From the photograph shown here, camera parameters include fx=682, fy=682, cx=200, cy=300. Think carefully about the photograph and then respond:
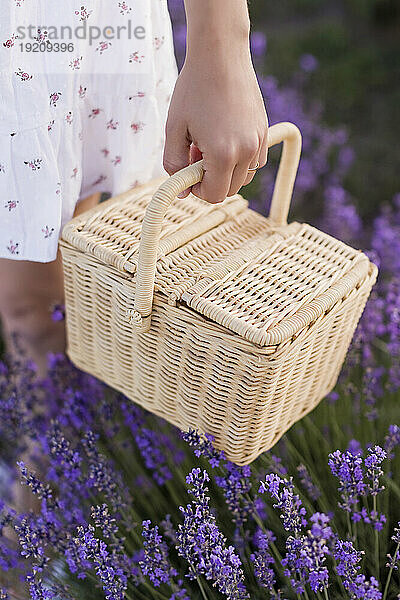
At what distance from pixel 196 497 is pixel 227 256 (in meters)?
0.43

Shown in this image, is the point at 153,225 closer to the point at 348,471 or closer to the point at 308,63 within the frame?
the point at 348,471

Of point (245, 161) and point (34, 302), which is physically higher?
point (245, 161)

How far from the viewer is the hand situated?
101 centimetres

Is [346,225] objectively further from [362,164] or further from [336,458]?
[336,458]

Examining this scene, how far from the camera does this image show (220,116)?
1.01 metres

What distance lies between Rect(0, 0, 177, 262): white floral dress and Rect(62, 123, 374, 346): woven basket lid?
7 cm

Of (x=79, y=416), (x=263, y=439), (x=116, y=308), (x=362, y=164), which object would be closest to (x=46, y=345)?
(x=79, y=416)

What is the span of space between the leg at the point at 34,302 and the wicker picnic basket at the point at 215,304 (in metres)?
0.16

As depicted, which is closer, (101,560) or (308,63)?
(101,560)

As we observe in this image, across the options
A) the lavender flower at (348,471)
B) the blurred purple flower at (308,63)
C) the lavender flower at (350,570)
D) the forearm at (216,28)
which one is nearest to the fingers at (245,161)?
the forearm at (216,28)

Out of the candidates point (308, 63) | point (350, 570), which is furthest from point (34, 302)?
point (308, 63)

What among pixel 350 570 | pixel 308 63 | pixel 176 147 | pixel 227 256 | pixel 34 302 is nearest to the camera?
pixel 350 570

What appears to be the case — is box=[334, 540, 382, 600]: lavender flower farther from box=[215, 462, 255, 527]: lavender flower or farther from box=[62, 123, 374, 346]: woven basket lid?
box=[62, 123, 374, 346]: woven basket lid

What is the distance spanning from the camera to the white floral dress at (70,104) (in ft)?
3.68
